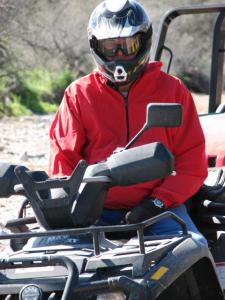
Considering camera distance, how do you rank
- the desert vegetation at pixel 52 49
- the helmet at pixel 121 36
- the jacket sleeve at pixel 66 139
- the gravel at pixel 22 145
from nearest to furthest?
the helmet at pixel 121 36 → the jacket sleeve at pixel 66 139 → the gravel at pixel 22 145 → the desert vegetation at pixel 52 49

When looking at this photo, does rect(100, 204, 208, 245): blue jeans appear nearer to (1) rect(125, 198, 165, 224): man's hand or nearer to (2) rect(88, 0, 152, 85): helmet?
(1) rect(125, 198, 165, 224): man's hand

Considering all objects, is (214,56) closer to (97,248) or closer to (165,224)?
(165,224)

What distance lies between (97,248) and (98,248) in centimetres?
1

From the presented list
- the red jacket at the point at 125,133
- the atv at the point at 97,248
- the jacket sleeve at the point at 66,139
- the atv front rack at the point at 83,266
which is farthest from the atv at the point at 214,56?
the atv front rack at the point at 83,266

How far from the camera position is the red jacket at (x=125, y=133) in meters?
4.81

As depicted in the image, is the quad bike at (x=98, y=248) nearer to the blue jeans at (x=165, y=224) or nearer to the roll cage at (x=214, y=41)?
the blue jeans at (x=165, y=224)

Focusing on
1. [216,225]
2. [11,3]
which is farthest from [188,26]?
[216,225]

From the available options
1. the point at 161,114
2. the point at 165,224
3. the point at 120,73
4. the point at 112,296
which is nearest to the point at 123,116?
the point at 120,73

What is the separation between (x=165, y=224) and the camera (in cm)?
456

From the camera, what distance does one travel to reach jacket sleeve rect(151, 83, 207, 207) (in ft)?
15.7

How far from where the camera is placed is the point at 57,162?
490cm

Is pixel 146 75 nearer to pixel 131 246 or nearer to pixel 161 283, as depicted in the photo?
pixel 131 246

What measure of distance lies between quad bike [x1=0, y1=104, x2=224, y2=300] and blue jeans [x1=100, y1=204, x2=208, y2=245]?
22 cm

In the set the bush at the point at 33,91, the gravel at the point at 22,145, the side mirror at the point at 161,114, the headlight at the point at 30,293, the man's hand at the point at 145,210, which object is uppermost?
the side mirror at the point at 161,114
